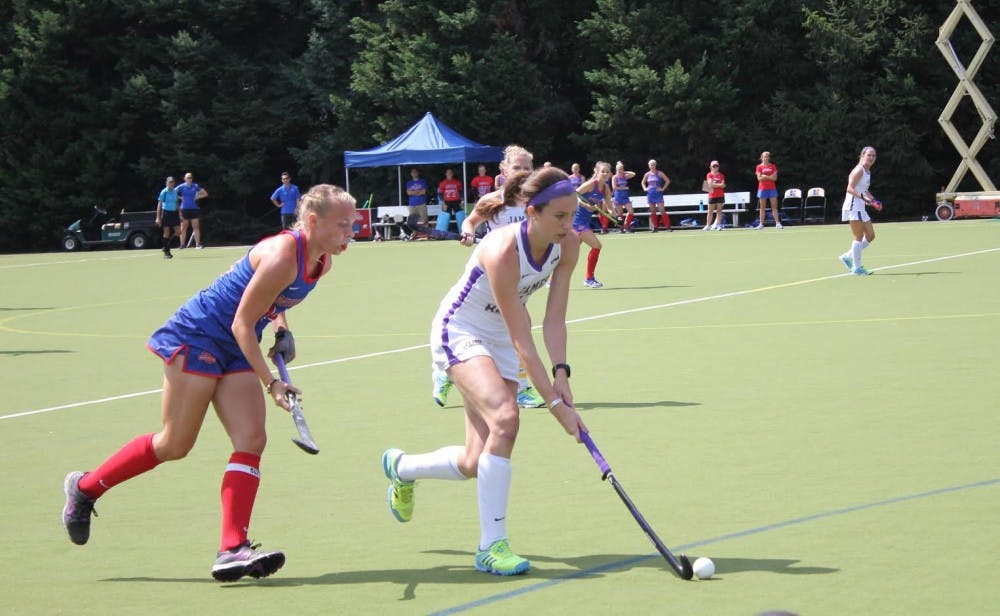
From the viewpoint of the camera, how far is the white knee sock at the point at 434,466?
6609 mm

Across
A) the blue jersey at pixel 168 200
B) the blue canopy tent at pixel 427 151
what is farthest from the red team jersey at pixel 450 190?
the blue jersey at pixel 168 200

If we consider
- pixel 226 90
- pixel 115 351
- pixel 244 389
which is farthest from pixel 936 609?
pixel 226 90

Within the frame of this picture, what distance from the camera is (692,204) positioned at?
44.9 m

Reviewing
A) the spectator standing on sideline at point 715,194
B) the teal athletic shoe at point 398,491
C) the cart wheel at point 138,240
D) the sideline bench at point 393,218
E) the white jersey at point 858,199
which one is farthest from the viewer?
the cart wheel at point 138,240

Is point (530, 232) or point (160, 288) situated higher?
point (530, 232)

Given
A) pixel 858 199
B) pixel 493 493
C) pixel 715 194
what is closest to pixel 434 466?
pixel 493 493

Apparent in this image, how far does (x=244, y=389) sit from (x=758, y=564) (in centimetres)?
232

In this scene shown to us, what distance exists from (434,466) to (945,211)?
→ 3602 cm

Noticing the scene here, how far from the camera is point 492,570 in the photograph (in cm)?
611

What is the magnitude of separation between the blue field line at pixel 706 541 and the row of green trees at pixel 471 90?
130 feet

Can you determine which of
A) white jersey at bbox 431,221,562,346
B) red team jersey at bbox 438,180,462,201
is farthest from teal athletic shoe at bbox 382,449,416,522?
red team jersey at bbox 438,180,462,201

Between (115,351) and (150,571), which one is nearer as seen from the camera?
(150,571)

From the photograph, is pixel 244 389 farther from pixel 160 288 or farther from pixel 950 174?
pixel 950 174

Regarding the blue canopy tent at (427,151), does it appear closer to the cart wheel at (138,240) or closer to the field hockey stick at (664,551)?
the cart wheel at (138,240)
